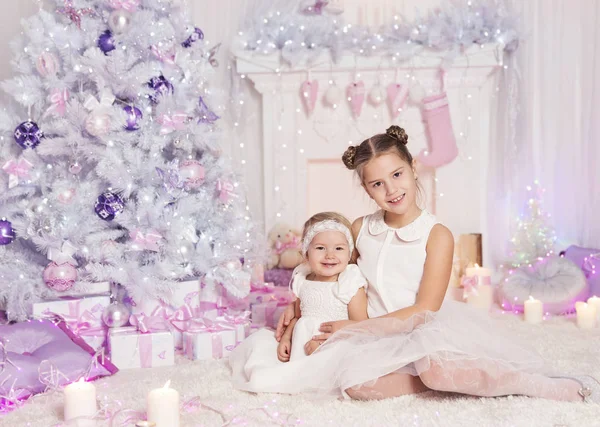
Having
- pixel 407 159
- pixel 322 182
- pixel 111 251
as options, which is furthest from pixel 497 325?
pixel 322 182

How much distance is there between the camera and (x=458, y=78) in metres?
4.15

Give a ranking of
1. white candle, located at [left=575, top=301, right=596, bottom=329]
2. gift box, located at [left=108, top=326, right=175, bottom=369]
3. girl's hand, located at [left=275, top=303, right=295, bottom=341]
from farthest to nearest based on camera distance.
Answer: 1. white candle, located at [left=575, top=301, right=596, bottom=329]
2. gift box, located at [left=108, top=326, right=175, bottom=369]
3. girl's hand, located at [left=275, top=303, right=295, bottom=341]

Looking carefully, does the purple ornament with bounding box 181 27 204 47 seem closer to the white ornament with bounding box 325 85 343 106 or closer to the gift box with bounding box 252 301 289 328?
the white ornament with bounding box 325 85 343 106

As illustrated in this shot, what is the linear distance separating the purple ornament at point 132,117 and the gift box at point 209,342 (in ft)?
2.82

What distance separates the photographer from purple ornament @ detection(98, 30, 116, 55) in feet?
9.67

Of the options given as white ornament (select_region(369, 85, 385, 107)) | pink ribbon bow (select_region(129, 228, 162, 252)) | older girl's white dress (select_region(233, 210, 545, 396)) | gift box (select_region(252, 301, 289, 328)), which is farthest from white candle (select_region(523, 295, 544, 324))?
pink ribbon bow (select_region(129, 228, 162, 252))

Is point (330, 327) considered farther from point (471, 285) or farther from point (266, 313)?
point (471, 285)

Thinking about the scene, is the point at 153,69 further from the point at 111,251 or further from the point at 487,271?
the point at 487,271

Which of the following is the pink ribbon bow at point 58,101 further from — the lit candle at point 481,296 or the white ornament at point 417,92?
the lit candle at point 481,296

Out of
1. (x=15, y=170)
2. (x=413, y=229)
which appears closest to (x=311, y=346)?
(x=413, y=229)

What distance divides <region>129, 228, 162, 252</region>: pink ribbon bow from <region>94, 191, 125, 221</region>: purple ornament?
11 cm

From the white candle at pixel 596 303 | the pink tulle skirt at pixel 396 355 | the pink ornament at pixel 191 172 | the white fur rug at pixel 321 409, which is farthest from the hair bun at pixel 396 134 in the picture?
the white candle at pixel 596 303

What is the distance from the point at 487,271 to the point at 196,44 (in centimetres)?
189

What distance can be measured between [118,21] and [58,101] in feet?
1.39
